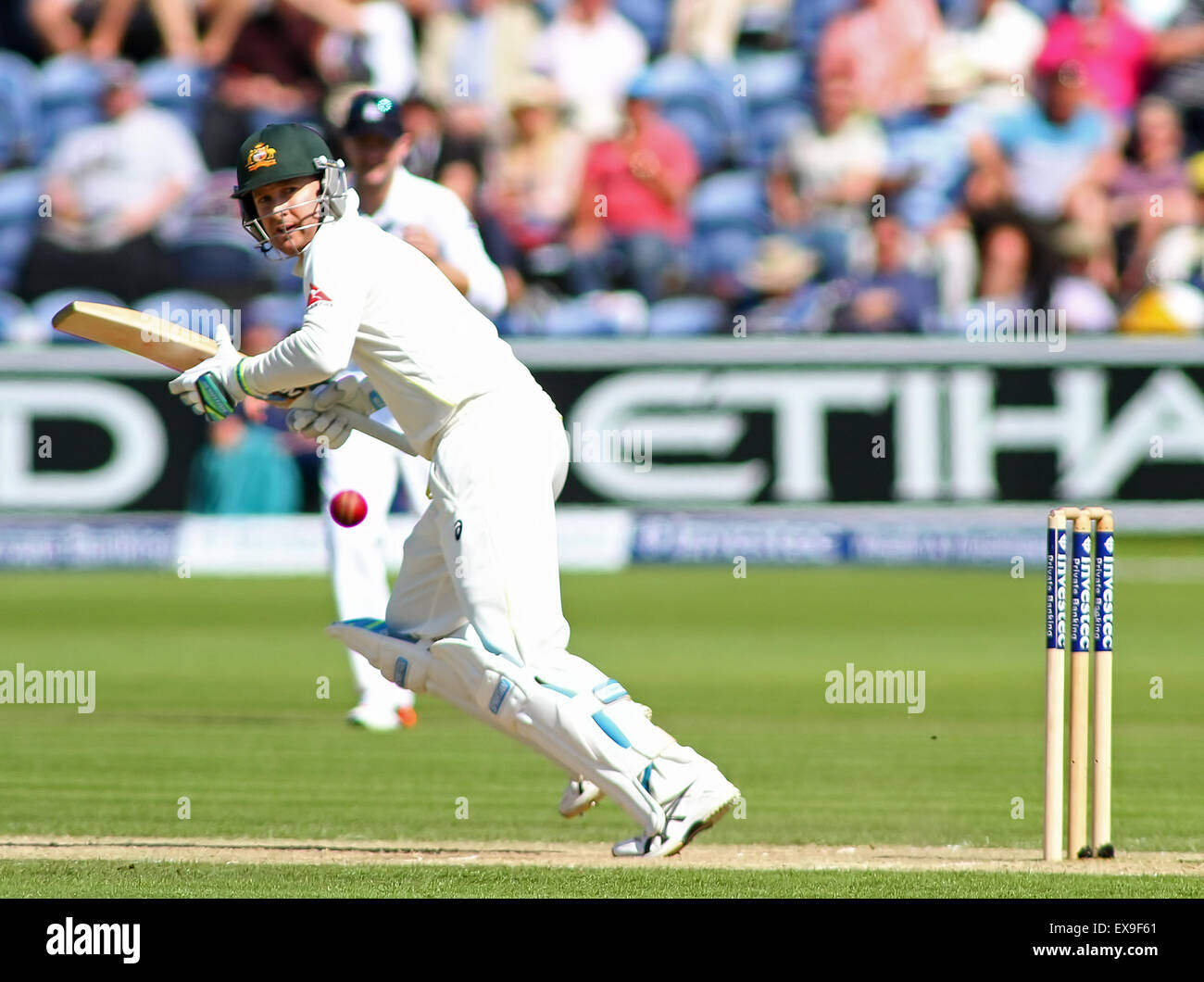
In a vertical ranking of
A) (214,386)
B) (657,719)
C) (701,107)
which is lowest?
(657,719)

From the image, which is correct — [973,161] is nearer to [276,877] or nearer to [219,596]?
[219,596]

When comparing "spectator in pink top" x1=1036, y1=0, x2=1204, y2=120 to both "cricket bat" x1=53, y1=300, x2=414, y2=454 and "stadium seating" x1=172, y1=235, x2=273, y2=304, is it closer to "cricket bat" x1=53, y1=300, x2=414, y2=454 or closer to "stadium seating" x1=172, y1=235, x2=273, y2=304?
"stadium seating" x1=172, y1=235, x2=273, y2=304

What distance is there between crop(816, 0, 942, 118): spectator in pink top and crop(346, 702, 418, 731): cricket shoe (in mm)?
10683

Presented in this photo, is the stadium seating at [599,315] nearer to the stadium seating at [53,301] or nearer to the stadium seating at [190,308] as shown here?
the stadium seating at [190,308]

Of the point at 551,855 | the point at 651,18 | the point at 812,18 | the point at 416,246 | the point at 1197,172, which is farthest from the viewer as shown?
the point at 651,18

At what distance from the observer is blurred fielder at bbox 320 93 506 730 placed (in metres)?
8.66

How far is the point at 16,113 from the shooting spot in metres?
18.8

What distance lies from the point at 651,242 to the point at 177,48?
16.5 feet

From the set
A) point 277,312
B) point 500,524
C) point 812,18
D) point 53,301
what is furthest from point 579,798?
point 812,18

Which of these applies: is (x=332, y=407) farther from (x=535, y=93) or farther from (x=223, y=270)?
(x=535, y=93)

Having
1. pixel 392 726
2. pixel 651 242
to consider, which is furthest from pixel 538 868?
pixel 651 242

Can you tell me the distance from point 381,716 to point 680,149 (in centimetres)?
1010

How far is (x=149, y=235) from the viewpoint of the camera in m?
17.5
